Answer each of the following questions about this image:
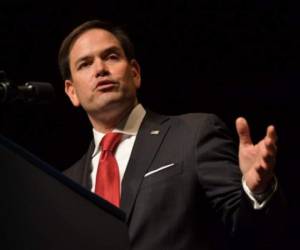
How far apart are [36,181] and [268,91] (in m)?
2.33

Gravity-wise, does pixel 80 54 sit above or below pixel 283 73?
above

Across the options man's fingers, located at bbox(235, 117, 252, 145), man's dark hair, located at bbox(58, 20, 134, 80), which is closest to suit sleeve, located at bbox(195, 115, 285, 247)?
man's fingers, located at bbox(235, 117, 252, 145)

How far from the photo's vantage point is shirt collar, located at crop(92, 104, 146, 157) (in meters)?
1.87

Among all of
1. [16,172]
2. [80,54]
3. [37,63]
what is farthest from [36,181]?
[37,63]

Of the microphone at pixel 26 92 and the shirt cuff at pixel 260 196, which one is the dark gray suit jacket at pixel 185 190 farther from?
the microphone at pixel 26 92

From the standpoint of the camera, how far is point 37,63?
10.1ft

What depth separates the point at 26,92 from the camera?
111 centimetres

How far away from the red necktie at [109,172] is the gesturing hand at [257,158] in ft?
1.56

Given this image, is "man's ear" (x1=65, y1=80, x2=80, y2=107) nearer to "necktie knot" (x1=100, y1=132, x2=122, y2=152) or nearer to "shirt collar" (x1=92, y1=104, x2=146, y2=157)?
"shirt collar" (x1=92, y1=104, x2=146, y2=157)

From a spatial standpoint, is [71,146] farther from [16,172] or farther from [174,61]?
[16,172]

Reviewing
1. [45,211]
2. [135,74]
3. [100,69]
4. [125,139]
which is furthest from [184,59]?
[45,211]

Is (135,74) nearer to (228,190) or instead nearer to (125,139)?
(125,139)

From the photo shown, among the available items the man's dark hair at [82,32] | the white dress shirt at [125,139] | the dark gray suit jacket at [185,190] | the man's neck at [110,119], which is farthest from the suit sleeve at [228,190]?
the man's dark hair at [82,32]

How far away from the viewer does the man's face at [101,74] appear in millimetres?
1944
